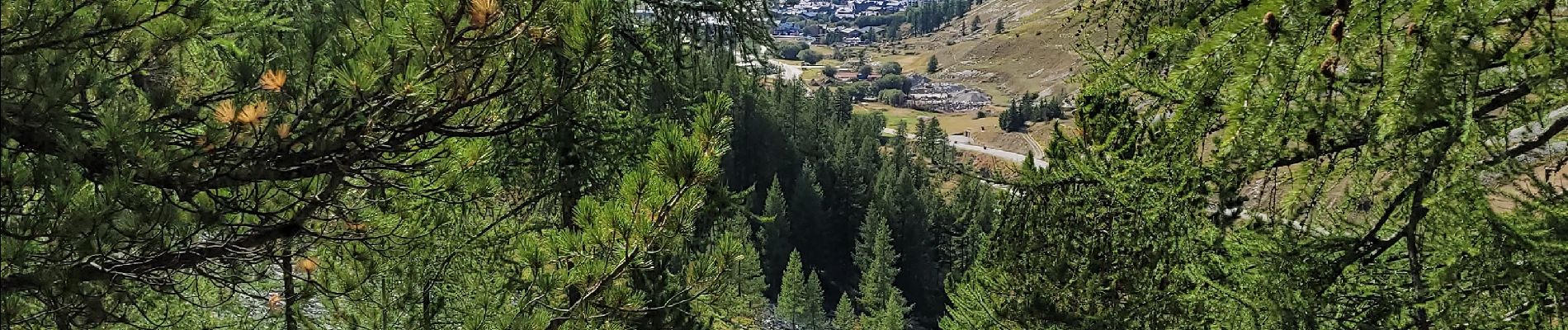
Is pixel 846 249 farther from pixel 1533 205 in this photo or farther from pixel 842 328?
pixel 1533 205

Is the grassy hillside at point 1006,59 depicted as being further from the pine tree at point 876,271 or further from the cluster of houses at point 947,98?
the pine tree at point 876,271

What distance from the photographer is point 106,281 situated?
2262 mm

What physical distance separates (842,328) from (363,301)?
38222 mm

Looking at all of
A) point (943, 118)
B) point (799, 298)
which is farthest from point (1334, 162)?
point (943, 118)

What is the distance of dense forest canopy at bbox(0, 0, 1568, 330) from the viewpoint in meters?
1.88

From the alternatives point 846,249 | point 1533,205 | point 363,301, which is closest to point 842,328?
point 846,249

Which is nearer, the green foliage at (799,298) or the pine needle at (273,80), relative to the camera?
the pine needle at (273,80)

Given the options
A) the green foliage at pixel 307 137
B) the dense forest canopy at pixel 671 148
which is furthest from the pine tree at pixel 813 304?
the dense forest canopy at pixel 671 148

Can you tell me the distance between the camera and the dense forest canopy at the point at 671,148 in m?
1.88

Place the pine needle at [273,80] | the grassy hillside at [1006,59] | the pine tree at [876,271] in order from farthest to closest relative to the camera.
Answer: the grassy hillside at [1006,59]
the pine tree at [876,271]
the pine needle at [273,80]

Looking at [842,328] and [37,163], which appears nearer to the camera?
[37,163]

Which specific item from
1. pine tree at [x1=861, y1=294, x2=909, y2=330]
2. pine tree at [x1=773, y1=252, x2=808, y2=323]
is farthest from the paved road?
pine tree at [x1=861, y1=294, x2=909, y2=330]

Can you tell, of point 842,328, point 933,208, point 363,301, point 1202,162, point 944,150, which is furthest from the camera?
point 944,150

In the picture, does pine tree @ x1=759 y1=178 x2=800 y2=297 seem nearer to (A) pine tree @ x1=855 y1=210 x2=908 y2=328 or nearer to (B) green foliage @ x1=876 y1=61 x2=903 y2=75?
(A) pine tree @ x1=855 y1=210 x2=908 y2=328
